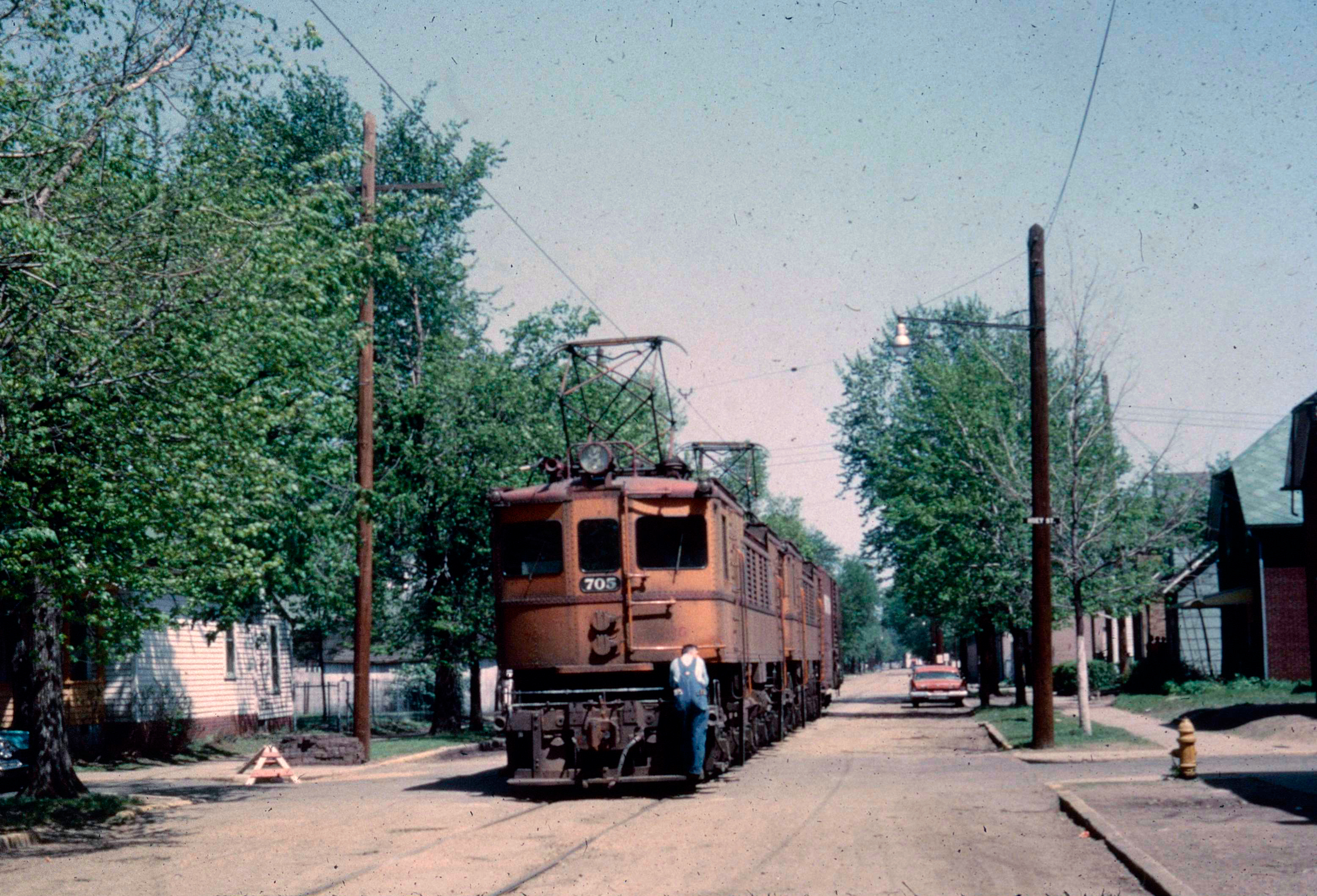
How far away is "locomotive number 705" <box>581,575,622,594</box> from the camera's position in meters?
17.9

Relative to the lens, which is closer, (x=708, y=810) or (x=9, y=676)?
(x=708, y=810)

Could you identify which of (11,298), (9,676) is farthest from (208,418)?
(9,676)

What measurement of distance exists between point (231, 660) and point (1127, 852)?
3000 cm

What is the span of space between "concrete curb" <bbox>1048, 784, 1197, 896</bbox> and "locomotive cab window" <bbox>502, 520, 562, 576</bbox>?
260 inches

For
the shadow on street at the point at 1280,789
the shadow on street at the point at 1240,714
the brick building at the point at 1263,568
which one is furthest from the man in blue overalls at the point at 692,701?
the brick building at the point at 1263,568

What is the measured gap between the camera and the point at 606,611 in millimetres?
17797

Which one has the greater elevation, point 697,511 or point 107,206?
point 107,206

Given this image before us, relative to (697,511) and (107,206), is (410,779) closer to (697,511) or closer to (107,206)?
(697,511)

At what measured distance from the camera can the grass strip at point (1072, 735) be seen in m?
24.4

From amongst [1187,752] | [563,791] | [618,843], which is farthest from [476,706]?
[618,843]

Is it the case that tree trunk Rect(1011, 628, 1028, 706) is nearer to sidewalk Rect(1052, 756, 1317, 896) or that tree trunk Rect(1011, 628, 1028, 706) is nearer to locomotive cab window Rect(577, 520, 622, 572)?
A: sidewalk Rect(1052, 756, 1317, 896)

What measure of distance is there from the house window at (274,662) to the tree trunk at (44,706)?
20805 mm

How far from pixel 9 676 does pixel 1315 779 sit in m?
22.7

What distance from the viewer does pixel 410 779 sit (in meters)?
22.7
